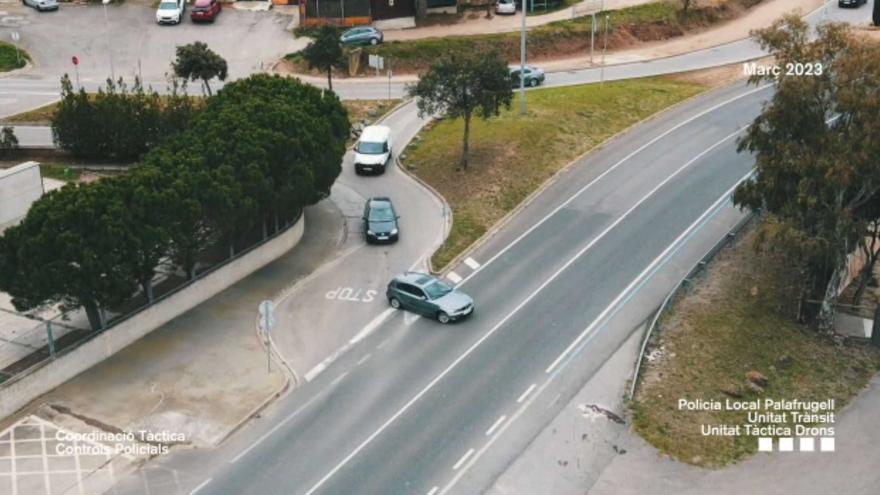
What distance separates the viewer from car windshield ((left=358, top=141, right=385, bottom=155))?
54688mm

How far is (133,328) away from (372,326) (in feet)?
29.8

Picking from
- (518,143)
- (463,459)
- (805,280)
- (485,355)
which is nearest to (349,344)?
(485,355)

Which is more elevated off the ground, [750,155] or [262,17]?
[262,17]

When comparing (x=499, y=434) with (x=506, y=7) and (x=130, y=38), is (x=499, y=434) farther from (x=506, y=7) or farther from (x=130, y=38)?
(x=130, y=38)

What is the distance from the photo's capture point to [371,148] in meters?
54.8

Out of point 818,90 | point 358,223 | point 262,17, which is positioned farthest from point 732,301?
point 262,17

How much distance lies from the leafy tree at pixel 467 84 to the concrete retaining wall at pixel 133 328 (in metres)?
10.6

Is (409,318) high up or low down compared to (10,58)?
down

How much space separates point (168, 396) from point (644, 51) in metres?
50.8

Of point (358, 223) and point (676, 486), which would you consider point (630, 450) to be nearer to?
point (676, 486)

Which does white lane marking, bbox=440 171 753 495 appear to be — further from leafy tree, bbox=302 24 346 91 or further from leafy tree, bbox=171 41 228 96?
leafy tree, bbox=171 41 228 96

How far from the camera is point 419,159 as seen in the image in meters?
55.9

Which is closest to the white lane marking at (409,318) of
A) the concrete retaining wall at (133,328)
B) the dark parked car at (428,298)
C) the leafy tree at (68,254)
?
the dark parked car at (428,298)

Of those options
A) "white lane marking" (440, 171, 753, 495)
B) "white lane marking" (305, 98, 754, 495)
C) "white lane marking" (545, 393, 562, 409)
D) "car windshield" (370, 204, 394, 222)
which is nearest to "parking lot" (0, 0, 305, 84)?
"car windshield" (370, 204, 394, 222)
